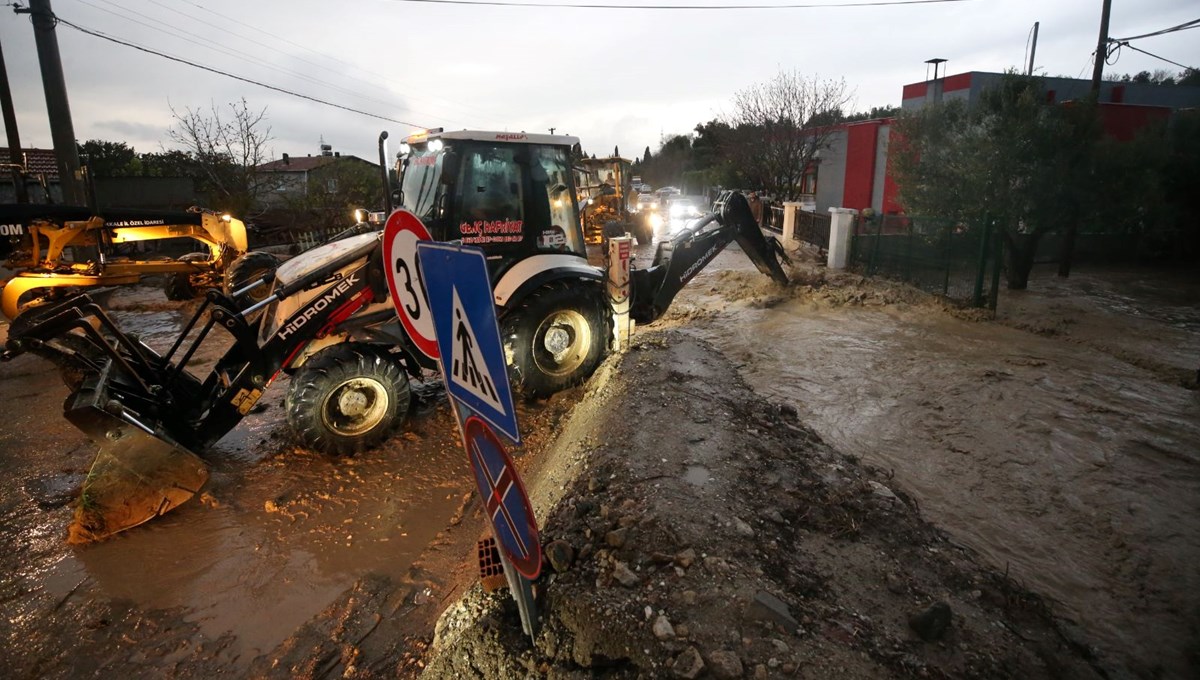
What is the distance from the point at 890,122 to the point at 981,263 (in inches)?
470

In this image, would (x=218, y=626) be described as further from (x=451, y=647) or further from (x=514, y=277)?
(x=514, y=277)

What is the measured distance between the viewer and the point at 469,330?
1881 millimetres

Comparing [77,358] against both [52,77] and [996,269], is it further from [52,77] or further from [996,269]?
[52,77]

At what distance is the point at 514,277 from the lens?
18.8ft

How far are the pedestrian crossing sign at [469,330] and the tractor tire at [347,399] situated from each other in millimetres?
3220

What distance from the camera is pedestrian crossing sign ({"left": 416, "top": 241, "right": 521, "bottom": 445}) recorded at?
5.92 feet

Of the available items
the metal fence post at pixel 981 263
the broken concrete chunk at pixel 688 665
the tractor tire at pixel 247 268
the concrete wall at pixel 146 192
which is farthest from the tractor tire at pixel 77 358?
the concrete wall at pixel 146 192

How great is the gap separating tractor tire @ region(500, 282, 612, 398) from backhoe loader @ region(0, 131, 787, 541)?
2 cm

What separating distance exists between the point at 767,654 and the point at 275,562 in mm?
3144

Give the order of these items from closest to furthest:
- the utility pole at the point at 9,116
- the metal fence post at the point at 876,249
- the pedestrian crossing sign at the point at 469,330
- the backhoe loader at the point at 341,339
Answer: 1. the pedestrian crossing sign at the point at 469,330
2. the backhoe loader at the point at 341,339
3. the metal fence post at the point at 876,249
4. the utility pole at the point at 9,116

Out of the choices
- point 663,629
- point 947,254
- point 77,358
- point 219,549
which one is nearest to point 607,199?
point 947,254

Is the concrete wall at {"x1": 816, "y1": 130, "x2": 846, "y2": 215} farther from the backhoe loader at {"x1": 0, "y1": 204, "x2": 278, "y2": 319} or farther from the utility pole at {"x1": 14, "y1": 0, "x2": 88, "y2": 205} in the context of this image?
the utility pole at {"x1": 14, "y1": 0, "x2": 88, "y2": 205}

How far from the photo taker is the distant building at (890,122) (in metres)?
19.0

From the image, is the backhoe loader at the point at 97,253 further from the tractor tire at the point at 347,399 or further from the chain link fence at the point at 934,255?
the chain link fence at the point at 934,255
